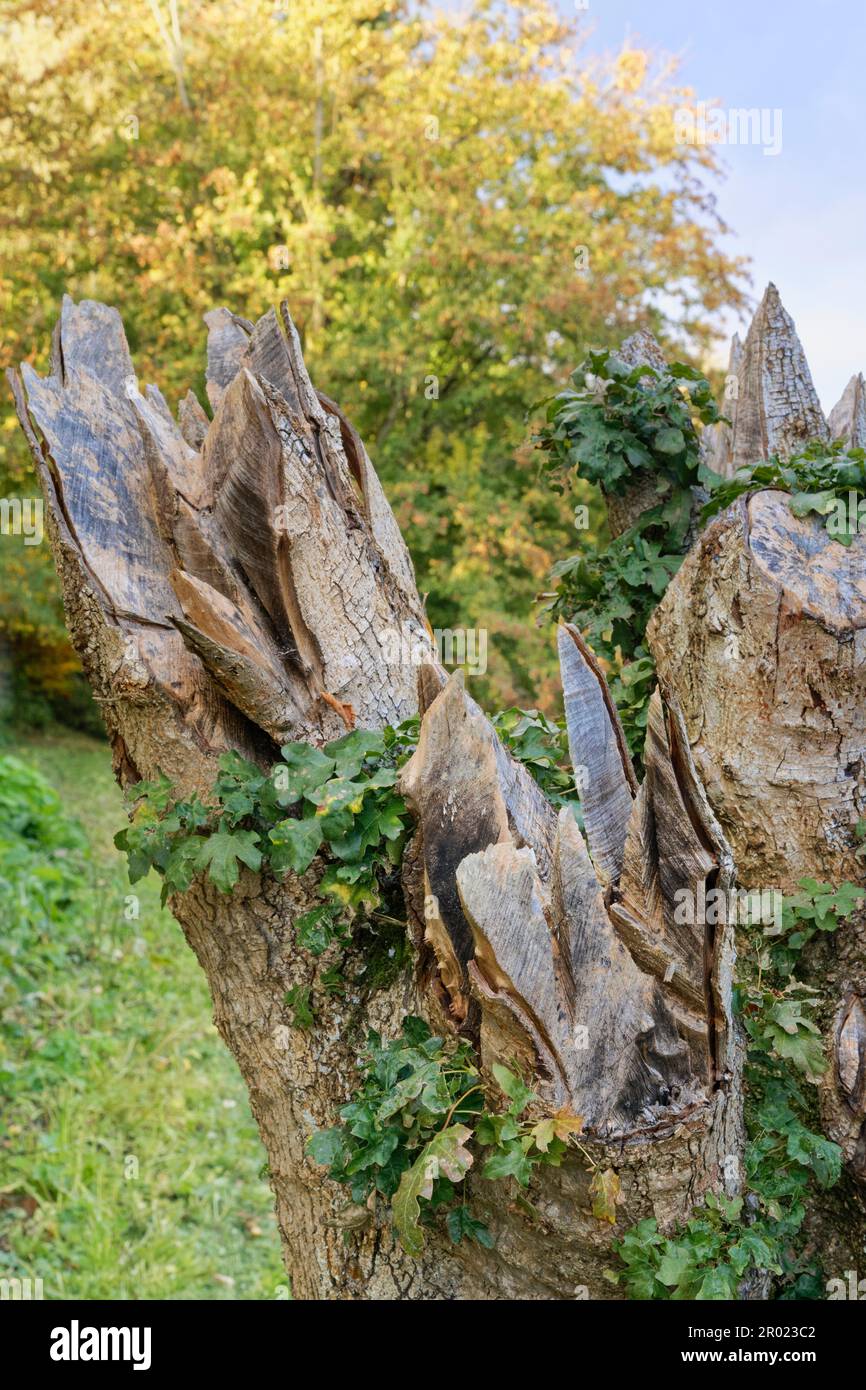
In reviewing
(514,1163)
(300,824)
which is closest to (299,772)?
(300,824)


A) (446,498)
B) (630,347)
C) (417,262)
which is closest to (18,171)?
(417,262)

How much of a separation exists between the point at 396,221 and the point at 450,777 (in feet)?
28.1

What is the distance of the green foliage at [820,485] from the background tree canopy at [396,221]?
5560 millimetres

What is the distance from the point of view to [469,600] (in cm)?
856

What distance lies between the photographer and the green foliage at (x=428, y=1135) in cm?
169

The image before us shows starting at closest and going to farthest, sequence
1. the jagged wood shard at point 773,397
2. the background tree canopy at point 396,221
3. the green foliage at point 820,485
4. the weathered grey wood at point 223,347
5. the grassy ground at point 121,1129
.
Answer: the green foliage at point 820,485 < the weathered grey wood at point 223,347 < the jagged wood shard at point 773,397 < the grassy ground at point 121,1129 < the background tree canopy at point 396,221

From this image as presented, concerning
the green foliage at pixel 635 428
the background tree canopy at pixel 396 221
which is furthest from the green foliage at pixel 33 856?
the green foliage at pixel 635 428

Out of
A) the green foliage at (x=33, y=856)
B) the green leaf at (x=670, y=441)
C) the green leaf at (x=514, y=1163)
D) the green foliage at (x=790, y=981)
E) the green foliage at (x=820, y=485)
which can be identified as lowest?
the green foliage at (x=33, y=856)

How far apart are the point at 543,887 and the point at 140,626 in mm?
1005

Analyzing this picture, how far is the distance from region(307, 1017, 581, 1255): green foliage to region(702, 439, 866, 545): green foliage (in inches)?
54.0

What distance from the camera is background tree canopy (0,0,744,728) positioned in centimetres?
876

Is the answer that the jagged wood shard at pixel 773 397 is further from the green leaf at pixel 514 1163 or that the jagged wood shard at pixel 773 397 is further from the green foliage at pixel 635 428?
the green leaf at pixel 514 1163

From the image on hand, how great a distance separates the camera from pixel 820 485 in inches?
97.9

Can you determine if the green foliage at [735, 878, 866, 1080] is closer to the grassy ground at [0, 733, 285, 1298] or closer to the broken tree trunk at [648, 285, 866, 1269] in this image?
the broken tree trunk at [648, 285, 866, 1269]
